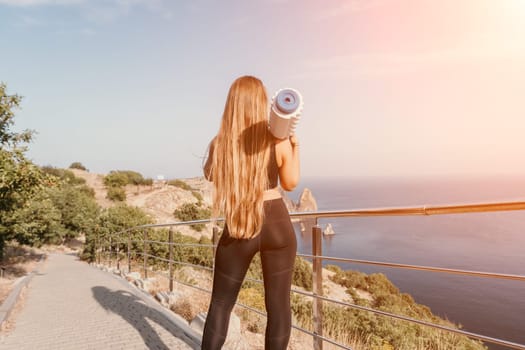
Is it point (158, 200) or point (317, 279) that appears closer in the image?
point (317, 279)

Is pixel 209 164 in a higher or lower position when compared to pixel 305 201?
lower

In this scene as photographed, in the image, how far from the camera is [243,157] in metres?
1.97

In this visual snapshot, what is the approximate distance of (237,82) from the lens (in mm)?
2006

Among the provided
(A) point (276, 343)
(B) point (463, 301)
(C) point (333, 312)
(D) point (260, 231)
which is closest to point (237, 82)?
(D) point (260, 231)

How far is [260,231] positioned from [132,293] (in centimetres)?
467

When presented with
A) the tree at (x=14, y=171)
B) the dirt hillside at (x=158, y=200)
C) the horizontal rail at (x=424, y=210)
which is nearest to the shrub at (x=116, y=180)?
the dirt hillside at (x=158, y=200)

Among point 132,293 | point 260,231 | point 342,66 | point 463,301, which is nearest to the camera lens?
point 260,231

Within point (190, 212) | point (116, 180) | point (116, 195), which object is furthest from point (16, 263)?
point (116, 180)

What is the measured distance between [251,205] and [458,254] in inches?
2549

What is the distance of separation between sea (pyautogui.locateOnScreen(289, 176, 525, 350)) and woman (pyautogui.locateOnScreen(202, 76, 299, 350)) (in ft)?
1.88

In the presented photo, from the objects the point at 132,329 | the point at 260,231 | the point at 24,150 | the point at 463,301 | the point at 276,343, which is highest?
the point at 24,150

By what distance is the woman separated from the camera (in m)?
1.95

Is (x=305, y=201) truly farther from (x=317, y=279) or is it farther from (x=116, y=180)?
(x=317, y=279)

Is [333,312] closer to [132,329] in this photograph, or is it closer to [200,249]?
[132,329]
